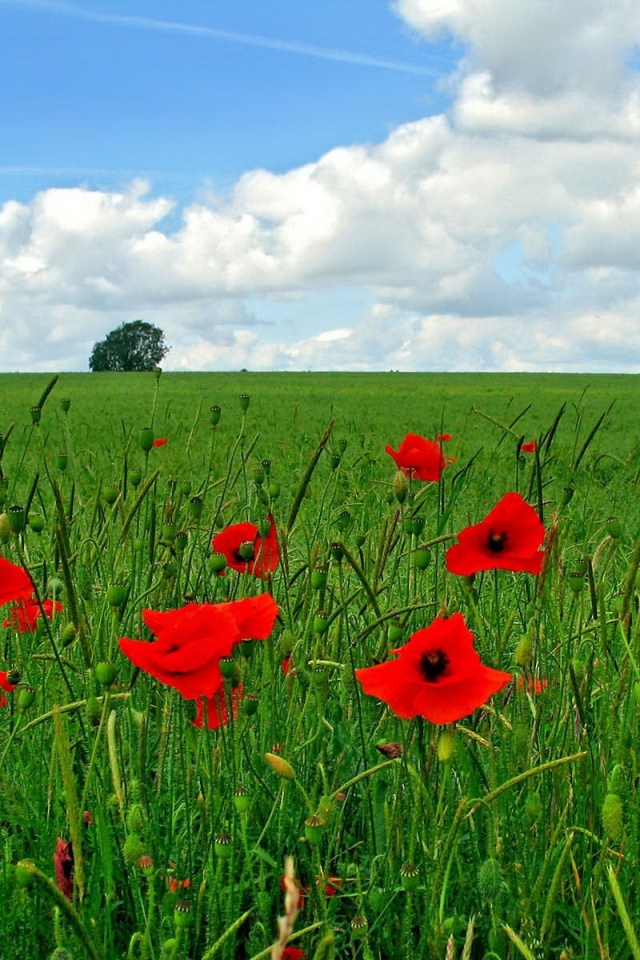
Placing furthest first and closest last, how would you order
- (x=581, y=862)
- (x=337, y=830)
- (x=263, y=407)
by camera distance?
(x=263, y=407) → (x=581, y=862) → (x=337, y=830)

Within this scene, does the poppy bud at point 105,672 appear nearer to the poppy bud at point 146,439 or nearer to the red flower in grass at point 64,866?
the red flower in grass at point 64,866

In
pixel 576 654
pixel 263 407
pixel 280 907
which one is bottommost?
pixel 280 907

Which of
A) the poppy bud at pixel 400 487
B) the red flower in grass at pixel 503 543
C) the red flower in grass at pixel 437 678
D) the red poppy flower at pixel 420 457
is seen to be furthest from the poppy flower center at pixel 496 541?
the red poppy flower at pixel 420 457

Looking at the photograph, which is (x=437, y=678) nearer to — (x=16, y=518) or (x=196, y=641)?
(x=196, y=641)

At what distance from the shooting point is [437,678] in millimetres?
1174

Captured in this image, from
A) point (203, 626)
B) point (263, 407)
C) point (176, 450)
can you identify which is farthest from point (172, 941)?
point (263, 407)

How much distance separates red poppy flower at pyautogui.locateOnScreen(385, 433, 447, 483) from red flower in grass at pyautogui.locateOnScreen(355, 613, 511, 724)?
0.90m

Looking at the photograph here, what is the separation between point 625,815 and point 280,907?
58 cm

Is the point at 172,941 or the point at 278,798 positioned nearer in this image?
the point at 172,941

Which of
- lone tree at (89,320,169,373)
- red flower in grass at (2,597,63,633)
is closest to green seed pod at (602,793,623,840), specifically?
red flower in grass at (2,597,63,633)

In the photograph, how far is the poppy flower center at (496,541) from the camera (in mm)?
1504

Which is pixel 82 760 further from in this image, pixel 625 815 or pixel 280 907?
pixel 625 815

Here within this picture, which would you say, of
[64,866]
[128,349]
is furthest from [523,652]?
[128,349]

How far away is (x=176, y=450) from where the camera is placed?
350 inches
